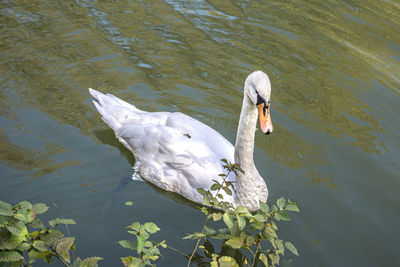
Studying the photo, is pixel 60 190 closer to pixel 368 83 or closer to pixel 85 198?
pixel 85 198

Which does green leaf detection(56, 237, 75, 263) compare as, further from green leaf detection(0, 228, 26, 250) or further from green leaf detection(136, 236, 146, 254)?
green leaf detection(136, 236, 146, 254)

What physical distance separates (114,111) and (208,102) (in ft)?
5.19

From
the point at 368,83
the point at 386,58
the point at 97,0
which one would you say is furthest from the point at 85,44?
the point at 386,58

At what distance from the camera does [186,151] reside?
4977 mm

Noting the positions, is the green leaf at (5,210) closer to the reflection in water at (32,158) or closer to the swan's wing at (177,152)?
the swan's wing at (177,152)

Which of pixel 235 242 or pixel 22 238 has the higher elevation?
pixel 22 238

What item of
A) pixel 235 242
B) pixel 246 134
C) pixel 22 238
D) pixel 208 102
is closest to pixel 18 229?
pixel 22 238

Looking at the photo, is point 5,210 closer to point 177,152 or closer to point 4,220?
point 4,220

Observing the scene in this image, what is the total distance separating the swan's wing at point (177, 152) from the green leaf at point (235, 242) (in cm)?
154

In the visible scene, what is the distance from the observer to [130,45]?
25.8 ft

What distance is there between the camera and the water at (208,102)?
4836 mm

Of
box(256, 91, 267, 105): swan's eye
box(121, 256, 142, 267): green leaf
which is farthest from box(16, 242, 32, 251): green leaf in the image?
box(256, 91, 267, 105): swan's eye

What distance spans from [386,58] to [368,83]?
112 cm

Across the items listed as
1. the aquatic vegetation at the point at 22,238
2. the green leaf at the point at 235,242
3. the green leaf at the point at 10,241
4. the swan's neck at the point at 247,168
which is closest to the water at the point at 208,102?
the swan's neck at the point at 247,168
